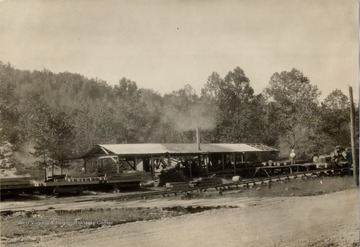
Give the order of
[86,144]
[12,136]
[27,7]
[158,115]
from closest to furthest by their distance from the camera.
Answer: [27,7] → [12,136] → [86,144] → [158,115]

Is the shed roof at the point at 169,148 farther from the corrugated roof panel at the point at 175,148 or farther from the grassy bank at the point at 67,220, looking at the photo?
the grassy bank at the point at 67,220

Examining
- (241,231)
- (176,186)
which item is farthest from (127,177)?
(241,231)

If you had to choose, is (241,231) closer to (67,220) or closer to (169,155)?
(67,220)

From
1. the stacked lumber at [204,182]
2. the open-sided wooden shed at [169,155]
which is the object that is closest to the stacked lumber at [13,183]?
the open-sided wooden shed at [169,155]

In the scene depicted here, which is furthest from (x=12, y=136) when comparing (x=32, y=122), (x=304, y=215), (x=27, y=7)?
(x=304, y=215)

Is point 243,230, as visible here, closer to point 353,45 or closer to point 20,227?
point 353,45
